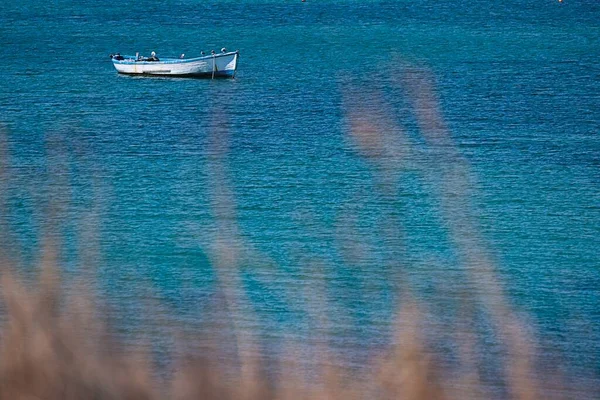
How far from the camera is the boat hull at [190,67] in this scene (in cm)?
3550

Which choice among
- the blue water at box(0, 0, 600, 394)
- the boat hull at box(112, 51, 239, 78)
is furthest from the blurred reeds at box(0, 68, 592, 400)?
the boat hull at box(112, 51, 239, 78)

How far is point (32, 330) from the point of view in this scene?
11.1 metres

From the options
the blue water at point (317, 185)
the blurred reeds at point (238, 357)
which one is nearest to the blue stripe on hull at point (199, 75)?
the blue water at point (317, 185)

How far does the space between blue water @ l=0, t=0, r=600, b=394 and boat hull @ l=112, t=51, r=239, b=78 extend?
736mm

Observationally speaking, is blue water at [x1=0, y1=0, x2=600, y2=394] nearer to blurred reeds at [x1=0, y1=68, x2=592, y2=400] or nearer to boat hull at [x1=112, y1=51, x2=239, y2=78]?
blurred reeds at [x1=0, y1=68, x2=592, y2=400]

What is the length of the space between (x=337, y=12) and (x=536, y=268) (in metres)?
35.4

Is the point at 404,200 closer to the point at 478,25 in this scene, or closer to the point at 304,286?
the point at 304,286

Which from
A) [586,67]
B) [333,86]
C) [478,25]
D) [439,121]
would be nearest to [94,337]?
[439,121]

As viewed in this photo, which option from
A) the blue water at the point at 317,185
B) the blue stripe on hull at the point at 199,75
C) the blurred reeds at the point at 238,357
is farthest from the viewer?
the blue stripe on hull at the point at 199,75

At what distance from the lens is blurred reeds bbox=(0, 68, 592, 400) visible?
394 inches

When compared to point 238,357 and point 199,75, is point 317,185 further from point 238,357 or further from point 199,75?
point 199,75

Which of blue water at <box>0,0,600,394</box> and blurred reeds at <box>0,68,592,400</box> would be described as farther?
blue water at <box>0,0,600,394</box>

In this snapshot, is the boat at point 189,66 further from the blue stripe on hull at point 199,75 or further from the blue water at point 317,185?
the blue water at point 317,185

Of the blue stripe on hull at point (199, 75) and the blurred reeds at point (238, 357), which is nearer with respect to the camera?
the blurred reeds at point (238, 357)
